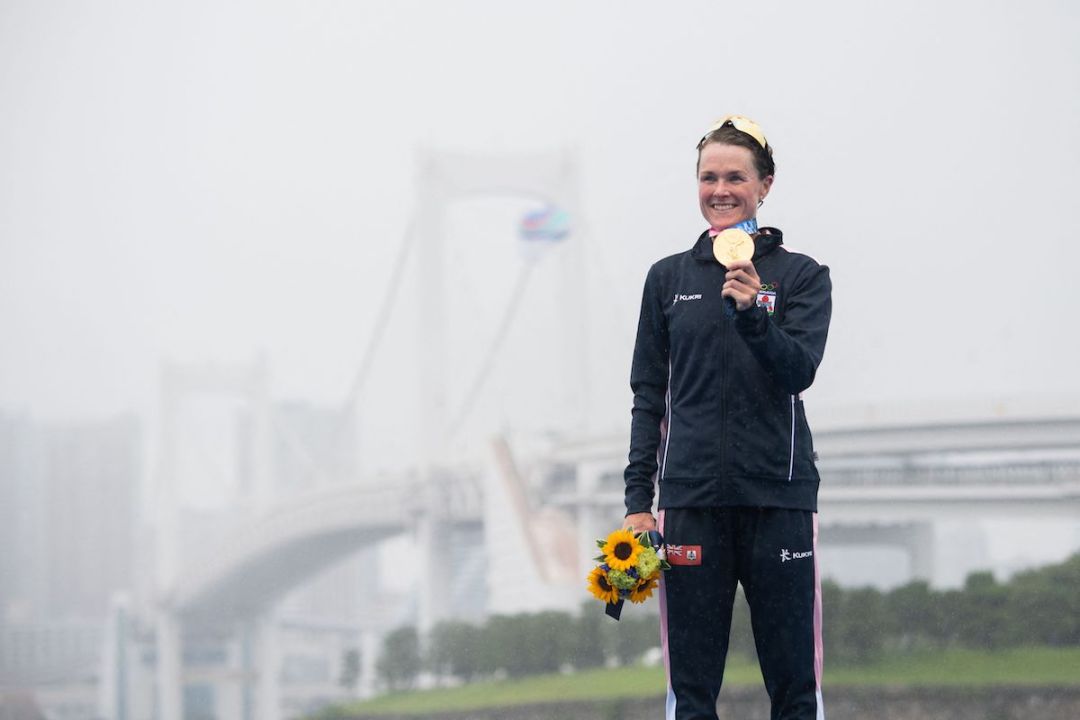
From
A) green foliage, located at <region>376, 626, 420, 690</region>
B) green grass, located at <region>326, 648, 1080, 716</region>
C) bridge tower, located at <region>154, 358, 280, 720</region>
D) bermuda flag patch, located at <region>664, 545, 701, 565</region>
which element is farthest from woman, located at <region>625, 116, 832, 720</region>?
bridge tower, located at <region>154, 358, 280, 720</region>

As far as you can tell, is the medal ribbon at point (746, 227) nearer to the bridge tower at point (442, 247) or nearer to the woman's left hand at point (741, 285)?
the woman's left hand at point (741, 285)

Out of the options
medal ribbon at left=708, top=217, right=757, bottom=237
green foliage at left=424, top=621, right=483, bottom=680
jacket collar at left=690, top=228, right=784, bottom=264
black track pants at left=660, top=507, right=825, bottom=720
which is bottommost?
green foliage at left=424, top=621, right=483, bottom=680

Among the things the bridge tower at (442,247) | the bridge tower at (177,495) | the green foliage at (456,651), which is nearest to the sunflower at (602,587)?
the green foliage at (456,651)

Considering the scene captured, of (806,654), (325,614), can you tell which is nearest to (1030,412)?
(806,654)

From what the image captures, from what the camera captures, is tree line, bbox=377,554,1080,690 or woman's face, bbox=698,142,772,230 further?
tree line, bbox=377,554,1080,690

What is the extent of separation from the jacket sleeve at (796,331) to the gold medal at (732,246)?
0.22ft

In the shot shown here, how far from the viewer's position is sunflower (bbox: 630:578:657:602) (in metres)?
2.01

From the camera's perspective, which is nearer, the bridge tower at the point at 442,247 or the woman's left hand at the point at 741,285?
the woman's left hand at the point at 741,285

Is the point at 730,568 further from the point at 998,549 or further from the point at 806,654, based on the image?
the point at 998,549

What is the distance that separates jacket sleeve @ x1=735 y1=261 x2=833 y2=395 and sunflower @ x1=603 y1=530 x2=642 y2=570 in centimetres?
28

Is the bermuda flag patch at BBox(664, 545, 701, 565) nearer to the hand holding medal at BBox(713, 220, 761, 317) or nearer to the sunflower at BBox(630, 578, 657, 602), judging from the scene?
the sunflower at BBox(630, 578, 657, 602)

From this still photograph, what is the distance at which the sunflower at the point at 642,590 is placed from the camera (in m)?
2.01

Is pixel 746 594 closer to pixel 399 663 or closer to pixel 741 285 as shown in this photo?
pixel 741 285

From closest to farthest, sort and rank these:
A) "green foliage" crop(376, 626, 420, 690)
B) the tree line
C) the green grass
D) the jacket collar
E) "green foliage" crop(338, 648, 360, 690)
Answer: the jacket collar → the green grass → the tree line → "green foliage" crop(376, 626, 420, 690) → "green foliage" crop(338, 648, 360, 690)
